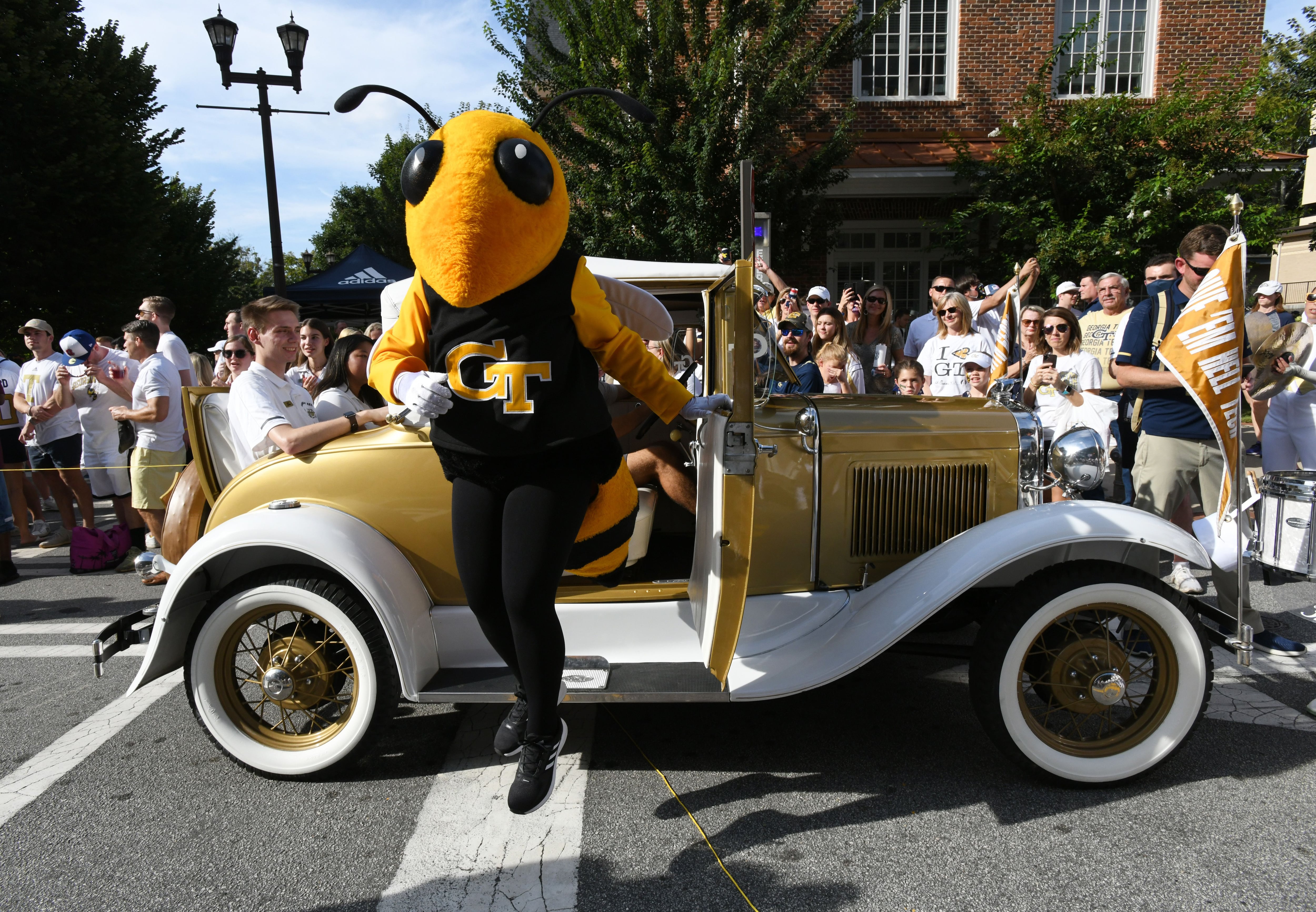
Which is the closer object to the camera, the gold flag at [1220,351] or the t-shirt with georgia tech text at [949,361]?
the gold flag at [1220,351]

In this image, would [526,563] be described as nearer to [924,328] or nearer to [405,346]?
[405,346]

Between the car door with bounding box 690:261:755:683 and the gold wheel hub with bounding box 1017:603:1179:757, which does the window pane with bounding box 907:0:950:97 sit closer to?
the car door with bounding box 690:261:755:683

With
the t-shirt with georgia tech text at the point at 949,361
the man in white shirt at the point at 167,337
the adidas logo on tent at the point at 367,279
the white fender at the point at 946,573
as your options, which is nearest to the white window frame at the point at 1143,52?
the t-shirt with georgia tech text at the point at 949,361

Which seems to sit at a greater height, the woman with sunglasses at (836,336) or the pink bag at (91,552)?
the woman with sunglasses at (836,336)

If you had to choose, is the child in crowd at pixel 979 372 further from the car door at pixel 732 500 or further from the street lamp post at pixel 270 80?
the street lamp post at pixel 270 80

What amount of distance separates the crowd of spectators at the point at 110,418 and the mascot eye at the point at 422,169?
2.30 meters

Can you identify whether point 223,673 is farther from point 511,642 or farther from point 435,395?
point 435,395

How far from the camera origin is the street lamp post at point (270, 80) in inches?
368

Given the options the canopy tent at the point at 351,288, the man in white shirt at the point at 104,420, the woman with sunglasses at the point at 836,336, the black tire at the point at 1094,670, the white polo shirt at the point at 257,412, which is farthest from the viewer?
the canopy tent at the point at 351,288

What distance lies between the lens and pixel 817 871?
2.24m

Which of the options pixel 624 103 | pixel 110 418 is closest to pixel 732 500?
pixel 624 103

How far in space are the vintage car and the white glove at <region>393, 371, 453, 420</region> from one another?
0.86 meters

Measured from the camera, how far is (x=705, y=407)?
7.72 ft

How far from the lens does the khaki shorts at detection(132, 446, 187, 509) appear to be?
221 inches
